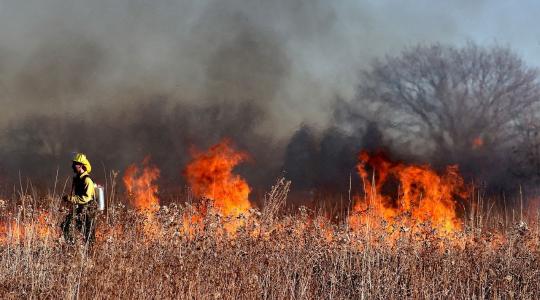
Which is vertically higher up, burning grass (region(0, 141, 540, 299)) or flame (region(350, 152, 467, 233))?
flame (region(350, 152, 467, 233))

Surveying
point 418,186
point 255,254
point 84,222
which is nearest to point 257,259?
point 255,254

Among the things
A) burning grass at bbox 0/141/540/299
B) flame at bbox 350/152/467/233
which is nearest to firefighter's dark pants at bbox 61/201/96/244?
burning grass at bbox 0/141/540/299

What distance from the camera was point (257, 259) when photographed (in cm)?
863

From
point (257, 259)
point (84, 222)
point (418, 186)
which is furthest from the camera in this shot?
point (418, 186)

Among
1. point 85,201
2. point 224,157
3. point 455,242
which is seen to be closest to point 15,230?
point 85,201

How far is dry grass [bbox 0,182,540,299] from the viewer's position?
7137mm

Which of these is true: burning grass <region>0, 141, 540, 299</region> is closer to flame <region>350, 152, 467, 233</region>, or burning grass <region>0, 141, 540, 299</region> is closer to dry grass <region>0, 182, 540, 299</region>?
dry grass <region>0, 182, 540, 299</region>

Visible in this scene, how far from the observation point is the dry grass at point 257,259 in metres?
7.14

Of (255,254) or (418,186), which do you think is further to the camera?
(418,186)

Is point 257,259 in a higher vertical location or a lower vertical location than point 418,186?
lower

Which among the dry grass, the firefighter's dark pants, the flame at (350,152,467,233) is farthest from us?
the flame at (350,152,467,233)

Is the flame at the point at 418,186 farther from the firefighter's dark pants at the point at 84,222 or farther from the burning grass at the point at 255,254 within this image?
the firefighter's dark pants at the point at 84,222

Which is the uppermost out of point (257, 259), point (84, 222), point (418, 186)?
point (418, 186)

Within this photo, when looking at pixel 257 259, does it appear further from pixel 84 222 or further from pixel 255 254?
pixel 84 222
